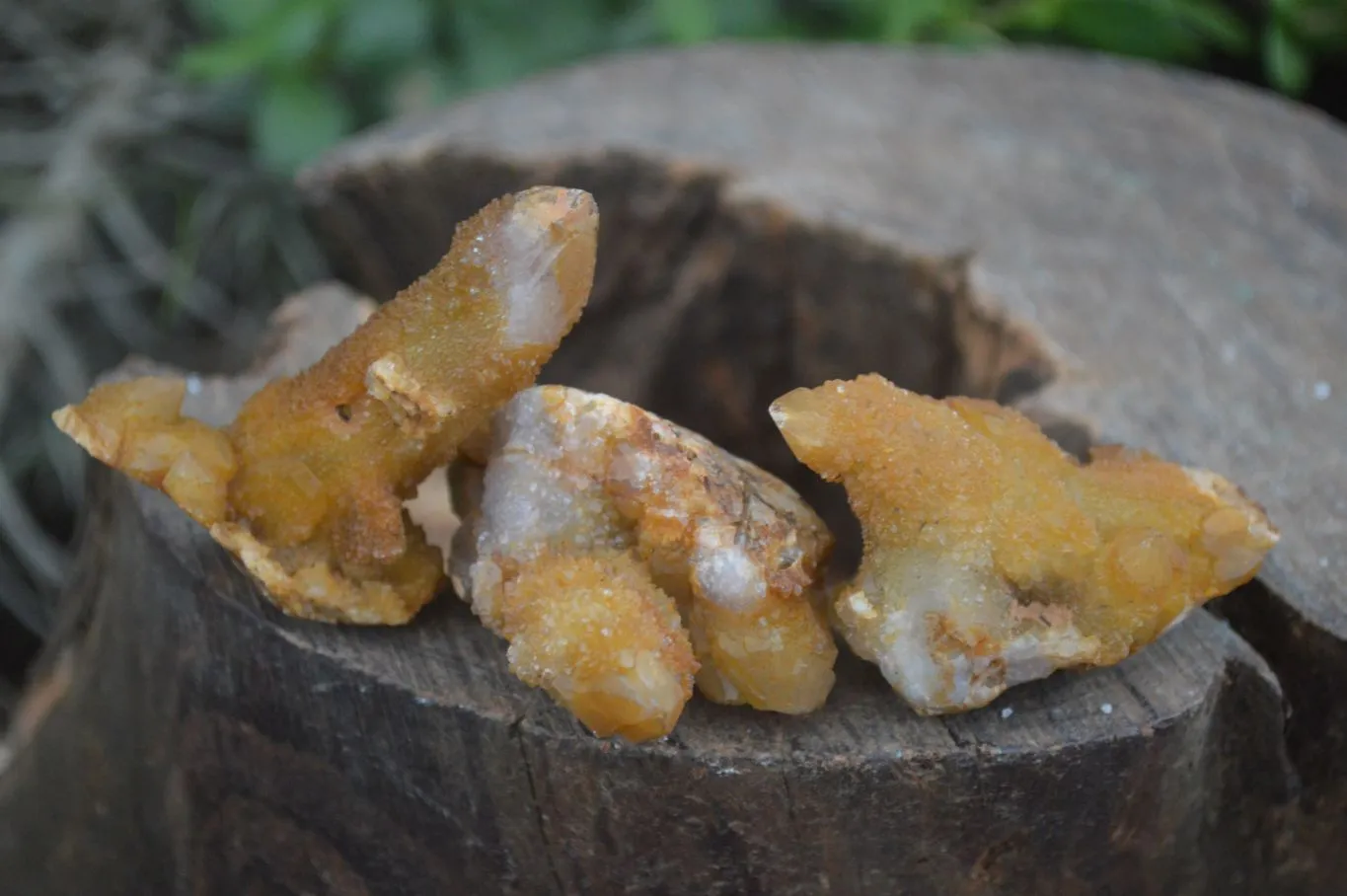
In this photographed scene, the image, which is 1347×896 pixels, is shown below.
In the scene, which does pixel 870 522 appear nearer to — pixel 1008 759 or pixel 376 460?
pixel 1008 759

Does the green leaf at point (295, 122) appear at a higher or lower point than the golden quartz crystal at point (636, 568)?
lower

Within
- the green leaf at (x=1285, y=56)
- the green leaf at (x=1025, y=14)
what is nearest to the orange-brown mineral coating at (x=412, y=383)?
the green leaf at (x=1025, y=14)

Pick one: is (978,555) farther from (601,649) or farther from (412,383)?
(412,383)

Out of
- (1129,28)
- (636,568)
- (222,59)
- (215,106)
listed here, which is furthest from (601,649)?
(215,106)

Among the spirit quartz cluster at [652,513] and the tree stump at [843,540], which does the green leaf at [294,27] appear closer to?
the tree stump at [843,540]

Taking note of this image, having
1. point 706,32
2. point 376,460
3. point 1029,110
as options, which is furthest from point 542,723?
point 706,32

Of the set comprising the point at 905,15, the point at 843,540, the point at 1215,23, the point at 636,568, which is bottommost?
the point at 843,540

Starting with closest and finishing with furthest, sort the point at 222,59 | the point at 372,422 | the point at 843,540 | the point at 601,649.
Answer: the point at 601,649
the point at 372,422
the point at 843,540
the point at 222,59
